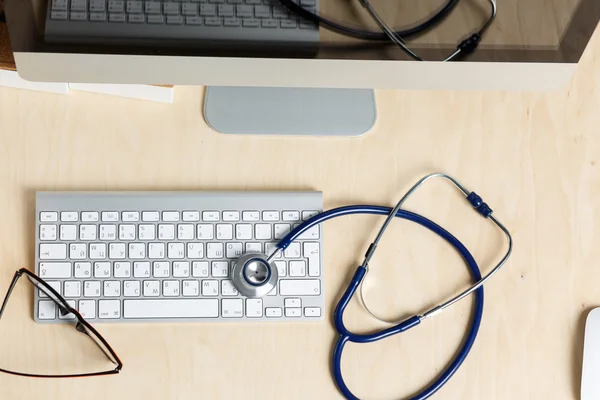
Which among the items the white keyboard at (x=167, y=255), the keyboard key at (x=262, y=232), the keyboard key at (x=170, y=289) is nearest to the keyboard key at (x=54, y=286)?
the white keyboard at (x=167, y=255)

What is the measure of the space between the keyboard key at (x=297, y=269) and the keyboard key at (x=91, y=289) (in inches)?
8.1

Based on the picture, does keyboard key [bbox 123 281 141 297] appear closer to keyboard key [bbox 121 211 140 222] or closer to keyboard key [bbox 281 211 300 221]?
keyboard key [bbox 121 211 140 222]

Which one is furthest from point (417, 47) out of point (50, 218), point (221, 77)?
point (50, 218)

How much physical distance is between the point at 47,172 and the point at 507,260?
1.73 ft

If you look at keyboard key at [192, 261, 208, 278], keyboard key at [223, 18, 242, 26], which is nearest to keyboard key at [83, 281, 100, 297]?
keyboard key at [192, 261, 208, 278]

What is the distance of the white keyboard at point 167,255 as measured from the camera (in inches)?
25.7

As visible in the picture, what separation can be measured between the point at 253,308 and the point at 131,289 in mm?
131

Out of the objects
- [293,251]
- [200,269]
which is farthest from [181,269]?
[293,251]

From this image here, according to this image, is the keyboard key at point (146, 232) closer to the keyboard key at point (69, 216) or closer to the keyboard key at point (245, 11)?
the keyboard key at point (69, 216)

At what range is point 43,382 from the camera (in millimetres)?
646

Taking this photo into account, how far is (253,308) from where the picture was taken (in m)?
0.66

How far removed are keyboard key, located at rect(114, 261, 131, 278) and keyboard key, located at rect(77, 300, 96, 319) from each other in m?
0.04

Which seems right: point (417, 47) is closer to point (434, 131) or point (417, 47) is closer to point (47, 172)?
point (434, 131)

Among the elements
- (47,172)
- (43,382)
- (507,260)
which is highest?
(47,172)
